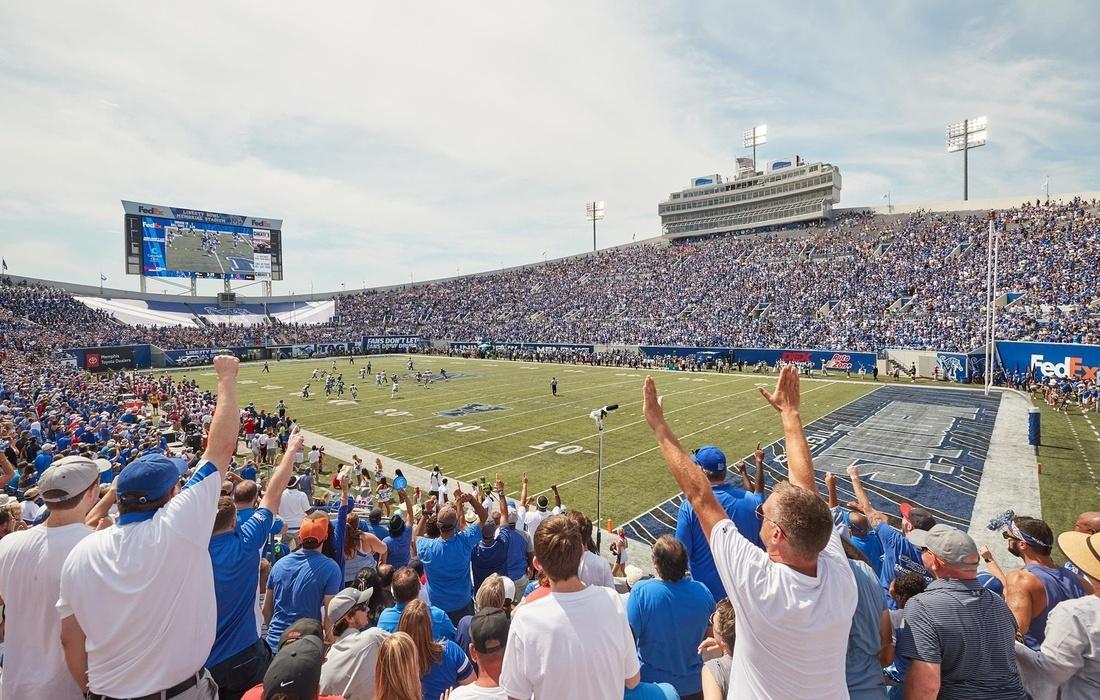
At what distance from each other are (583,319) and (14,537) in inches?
2598

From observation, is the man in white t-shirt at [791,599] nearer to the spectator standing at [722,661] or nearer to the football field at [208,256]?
the spectator standing at [722,661]

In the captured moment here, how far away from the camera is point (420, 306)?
86688 mm

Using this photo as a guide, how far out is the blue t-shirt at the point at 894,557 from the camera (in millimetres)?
5002

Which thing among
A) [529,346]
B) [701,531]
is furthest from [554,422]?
[529,346]

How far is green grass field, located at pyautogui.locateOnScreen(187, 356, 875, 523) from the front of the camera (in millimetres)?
16641

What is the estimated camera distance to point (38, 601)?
308 centimetres

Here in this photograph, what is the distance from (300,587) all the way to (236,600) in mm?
756

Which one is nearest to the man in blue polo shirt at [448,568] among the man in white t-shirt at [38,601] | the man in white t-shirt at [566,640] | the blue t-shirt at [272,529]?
the blue t-shirt at [272,529]

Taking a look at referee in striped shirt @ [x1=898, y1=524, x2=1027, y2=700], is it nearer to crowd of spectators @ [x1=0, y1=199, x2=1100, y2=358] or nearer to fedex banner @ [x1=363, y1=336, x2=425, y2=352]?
crowd of spectators @ [x1=0, y1=199, x2=1100, y2=358]

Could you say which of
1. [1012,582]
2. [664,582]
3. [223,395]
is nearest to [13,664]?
[223,395]

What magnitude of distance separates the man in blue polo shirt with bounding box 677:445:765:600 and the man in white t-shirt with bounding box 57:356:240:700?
3.57 m

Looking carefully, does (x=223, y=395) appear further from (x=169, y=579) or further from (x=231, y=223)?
(x=231, y=223)

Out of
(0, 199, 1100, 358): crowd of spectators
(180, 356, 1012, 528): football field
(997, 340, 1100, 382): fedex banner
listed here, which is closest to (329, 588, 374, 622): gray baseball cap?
(180, 356, 1012, 528): football field

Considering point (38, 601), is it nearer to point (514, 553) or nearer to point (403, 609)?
point (403, 609)
